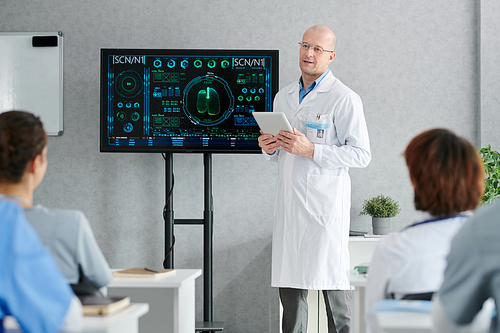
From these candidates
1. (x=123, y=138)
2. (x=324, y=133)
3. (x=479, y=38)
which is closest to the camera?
(x=324, y=133)

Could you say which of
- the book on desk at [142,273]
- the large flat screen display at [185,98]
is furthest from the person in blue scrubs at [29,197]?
the large flat screen display at [185,98]

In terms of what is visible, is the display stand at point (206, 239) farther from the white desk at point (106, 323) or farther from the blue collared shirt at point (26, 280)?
the blue collared shirt at point (26, 280)

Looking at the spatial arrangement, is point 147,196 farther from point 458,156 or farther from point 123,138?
point 458,156

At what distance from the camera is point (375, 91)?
3.65m

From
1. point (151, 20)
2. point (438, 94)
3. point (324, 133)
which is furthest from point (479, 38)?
point (151, 20)

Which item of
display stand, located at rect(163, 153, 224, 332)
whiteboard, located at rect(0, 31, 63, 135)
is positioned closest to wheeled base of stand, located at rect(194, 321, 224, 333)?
display stand, located at rect(163, 153, 224, 332)

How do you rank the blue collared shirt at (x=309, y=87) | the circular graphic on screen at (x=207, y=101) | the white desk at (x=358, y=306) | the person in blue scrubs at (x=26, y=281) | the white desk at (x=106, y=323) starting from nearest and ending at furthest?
the person in blue scrubs at (x=26, y=281)
the white desk at (x=106, y=323)
the white desk at (x=358, y=306)
the blue collared shirt at (x=309, y=87)
the circular graphic on screen at (x=207, y=101)

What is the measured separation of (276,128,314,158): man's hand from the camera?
2.63 meters

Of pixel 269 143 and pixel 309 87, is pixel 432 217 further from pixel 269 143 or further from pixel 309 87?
pixel 309 87

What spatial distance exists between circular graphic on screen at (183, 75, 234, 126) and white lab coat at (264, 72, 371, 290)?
0.61 meters

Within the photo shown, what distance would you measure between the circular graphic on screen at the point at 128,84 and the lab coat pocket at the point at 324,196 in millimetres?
1293

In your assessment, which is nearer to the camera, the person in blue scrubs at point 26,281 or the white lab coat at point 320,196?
the person in blue scrubs at point 26,281

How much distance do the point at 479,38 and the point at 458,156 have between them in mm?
2726

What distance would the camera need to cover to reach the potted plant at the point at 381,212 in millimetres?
3303
